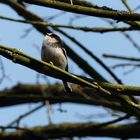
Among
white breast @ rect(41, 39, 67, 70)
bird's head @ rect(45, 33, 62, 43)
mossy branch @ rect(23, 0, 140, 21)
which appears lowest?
mossy branch @ rect(23, 0, 140, 21)

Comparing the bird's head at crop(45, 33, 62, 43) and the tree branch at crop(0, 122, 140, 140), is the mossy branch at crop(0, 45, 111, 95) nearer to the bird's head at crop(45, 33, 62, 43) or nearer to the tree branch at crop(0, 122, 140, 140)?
the bird's head at crop(45, 33, 62, 43)

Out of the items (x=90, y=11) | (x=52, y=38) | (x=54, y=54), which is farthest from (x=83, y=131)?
(x=90, y=11)

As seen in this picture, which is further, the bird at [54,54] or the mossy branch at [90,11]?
the bird at [54,54]

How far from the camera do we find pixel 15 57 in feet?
7.47

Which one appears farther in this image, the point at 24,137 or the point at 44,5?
the point at 24,137

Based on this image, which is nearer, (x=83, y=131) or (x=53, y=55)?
(x=53, y=55)

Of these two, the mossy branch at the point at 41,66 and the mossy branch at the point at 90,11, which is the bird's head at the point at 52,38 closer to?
the mossy branch at the point at 90,11

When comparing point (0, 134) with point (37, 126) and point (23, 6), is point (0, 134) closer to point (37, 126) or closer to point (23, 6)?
point (37, 126)

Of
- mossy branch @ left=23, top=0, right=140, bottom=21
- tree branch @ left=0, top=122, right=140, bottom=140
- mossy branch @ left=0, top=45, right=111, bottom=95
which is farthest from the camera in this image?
tree branch @ left=0, top=122, right=140, bottom=140

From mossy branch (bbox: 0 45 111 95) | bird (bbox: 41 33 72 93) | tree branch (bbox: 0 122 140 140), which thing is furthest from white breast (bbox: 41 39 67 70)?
tree branch (bbox: 0 122 140 140)

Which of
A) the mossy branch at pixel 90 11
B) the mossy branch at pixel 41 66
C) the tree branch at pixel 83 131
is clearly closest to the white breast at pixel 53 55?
the mossy branch at pixel 90 11

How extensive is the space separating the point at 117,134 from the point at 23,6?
1.64 metres

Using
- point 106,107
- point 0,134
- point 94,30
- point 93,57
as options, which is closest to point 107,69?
point 93,57

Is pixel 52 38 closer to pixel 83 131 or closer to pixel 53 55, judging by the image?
pixel 53 55
